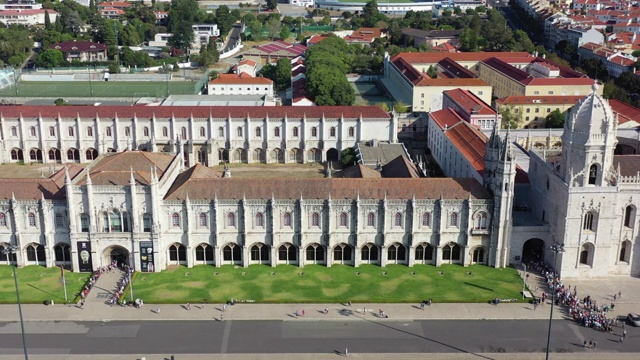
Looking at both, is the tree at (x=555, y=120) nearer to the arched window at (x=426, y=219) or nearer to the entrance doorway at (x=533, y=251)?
the entrance doorway at (x=533, y=251)

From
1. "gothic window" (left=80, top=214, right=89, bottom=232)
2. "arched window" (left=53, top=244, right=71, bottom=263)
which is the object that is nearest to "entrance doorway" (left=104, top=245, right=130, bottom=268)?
"gothic window" (left=80, top=214, right=89, bottom=232)

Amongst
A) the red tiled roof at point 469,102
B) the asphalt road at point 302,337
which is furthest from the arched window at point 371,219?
the red tiled roof at point 469,102

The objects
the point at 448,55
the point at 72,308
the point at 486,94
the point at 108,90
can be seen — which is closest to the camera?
the point at 72,308

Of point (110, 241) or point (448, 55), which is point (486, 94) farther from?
point (110, 241)

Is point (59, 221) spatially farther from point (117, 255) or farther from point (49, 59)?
point (49, 59)

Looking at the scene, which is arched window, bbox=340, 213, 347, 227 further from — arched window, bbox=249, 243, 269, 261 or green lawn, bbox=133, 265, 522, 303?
arched window, bbox=249, 243, 269, 261

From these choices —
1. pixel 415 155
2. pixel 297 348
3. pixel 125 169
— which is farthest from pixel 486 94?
pixel 297 348

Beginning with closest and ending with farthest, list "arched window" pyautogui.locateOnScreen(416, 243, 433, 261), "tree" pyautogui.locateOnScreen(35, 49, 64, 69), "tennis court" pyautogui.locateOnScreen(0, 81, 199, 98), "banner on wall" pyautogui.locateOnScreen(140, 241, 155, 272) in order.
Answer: "banner on wall" pyautogui.locateOnScreen(140, 241, 155, 272) < "arched window" pyautogui.locateOnScreen(416, 243, 433, 261) < "tennis court" pyautogui.locateOnScreen(0, 81, 199, 98) < "tree" pyautogui.locateOnScreen(35, 49, 64, 69)
